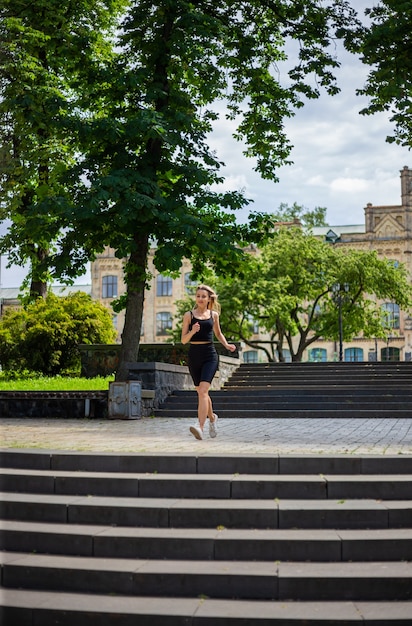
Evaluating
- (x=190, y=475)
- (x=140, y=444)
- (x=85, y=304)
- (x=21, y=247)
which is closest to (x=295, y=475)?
(x=190, y=475)

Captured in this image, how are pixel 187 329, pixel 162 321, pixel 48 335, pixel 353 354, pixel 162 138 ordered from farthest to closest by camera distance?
pixel 162 321, pixel 353 354, pixel 48 335, pixel 162 138, pixel 187 329

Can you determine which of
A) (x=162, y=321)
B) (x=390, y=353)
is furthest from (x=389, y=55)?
(x=162, y=321)

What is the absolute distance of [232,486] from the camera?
7152mm

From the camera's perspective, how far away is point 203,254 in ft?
49.3

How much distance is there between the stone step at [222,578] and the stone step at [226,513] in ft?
1.88

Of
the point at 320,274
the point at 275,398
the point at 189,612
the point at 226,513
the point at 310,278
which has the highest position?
the point at 320,274

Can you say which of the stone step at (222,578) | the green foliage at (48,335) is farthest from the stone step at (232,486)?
the green foliage at (48,335)

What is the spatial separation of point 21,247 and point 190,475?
14.4 meters

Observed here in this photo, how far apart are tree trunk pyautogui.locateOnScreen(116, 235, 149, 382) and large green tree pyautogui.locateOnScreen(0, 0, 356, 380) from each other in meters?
0.02

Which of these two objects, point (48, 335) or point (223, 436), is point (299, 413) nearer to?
point (223, 436)

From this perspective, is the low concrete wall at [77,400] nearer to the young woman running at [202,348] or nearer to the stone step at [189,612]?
the young woman running at [202,348]

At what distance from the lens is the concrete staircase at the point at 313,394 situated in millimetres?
15297

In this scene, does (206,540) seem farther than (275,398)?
No

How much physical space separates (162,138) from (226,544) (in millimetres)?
9028
